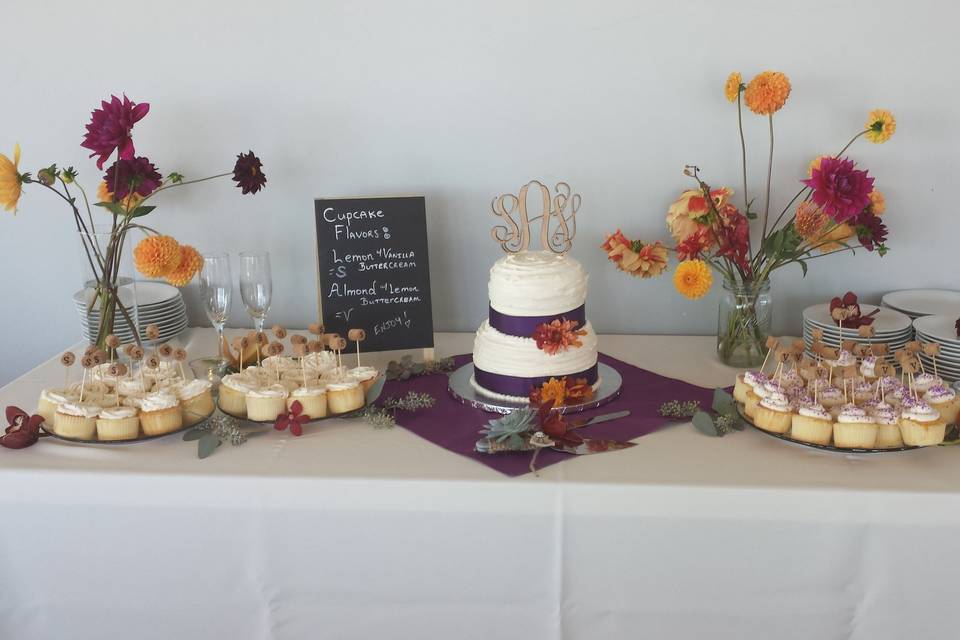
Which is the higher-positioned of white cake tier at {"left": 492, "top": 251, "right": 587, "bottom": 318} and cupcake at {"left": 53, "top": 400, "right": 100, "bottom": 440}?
white cake tier at {"left": 492, "top": 251, "right": 587, "bottom": 318}

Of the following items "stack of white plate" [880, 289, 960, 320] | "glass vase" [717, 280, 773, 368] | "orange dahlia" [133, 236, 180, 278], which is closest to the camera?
"orange dahlia" [133, 236, 180, 278]

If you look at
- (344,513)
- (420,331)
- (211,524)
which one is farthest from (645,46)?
(211,524)

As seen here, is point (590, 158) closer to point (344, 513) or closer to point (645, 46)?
point (645, 46)

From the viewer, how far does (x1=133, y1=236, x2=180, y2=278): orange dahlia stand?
60.3 inches

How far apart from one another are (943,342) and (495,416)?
30.7 inches

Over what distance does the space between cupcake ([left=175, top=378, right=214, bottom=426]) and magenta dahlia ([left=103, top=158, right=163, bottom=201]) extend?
0.39m

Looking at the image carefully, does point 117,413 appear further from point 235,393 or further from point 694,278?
point 694,278

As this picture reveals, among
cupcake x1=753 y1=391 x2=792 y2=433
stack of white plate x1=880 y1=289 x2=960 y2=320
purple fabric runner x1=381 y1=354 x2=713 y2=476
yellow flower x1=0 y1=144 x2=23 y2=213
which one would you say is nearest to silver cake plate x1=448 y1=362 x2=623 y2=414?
purple fabric runner x1=381 y1=354 x2=713 y2=476

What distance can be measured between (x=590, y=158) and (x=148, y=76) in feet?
3.07

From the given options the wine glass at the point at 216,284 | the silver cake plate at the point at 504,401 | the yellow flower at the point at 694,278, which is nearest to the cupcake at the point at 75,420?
the wine glass at the point at 216,284

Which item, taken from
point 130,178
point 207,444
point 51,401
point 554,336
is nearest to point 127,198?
point 130,178

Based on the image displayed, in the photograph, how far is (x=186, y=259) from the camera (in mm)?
1612

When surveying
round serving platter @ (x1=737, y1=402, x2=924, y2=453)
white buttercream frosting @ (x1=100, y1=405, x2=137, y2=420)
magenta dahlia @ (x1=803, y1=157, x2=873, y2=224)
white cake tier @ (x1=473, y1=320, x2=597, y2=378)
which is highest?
magenta dahlia @ (x1=803, y1=157, x2=873, y2=224)

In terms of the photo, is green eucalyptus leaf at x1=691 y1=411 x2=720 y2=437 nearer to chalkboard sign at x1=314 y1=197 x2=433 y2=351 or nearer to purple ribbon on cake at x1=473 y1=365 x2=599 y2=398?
purple ribbon on cake at x1=473 y1=365 x2=599 y2=398
